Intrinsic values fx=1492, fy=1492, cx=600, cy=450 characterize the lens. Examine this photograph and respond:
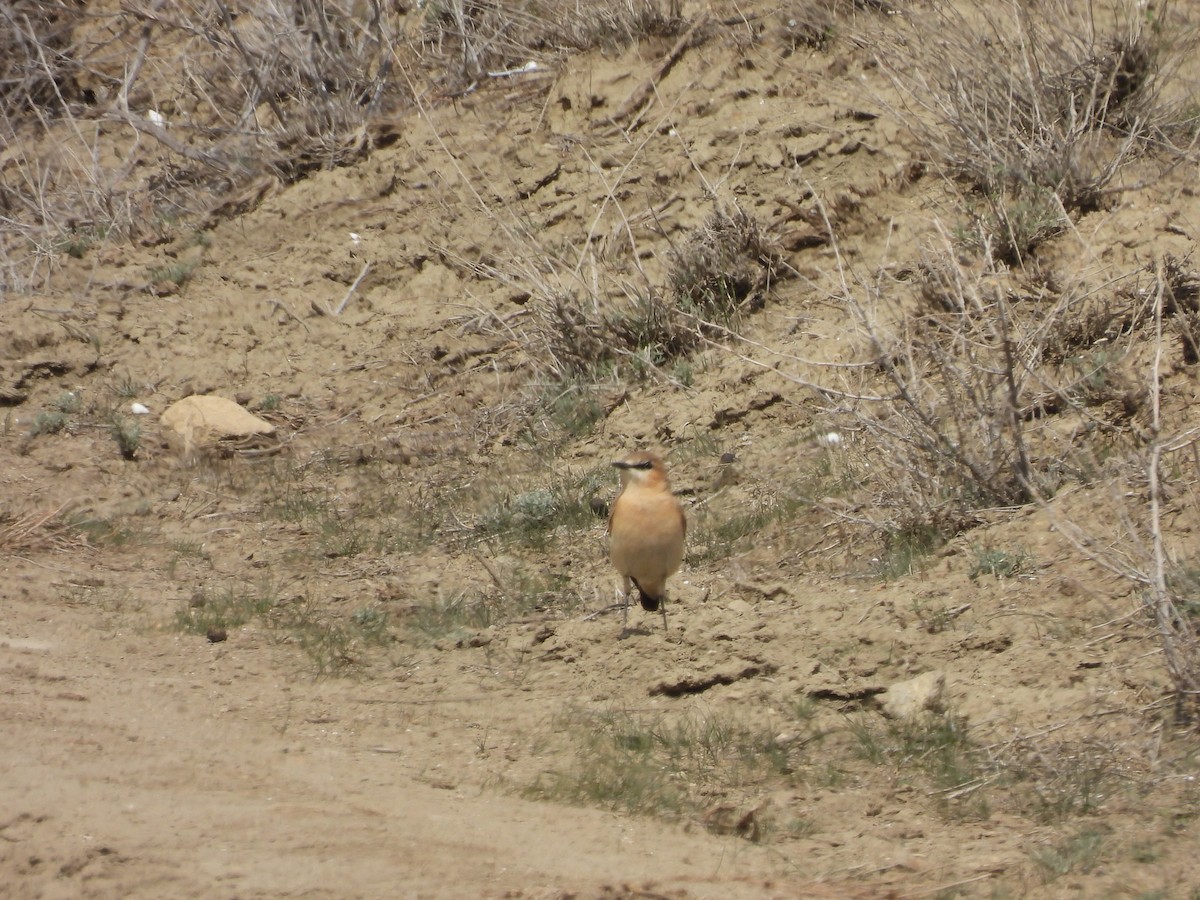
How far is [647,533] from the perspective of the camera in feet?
23.0

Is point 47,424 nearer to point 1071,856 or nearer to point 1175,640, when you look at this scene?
point 1175,640

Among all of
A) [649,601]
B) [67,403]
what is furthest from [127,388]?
[649,601]

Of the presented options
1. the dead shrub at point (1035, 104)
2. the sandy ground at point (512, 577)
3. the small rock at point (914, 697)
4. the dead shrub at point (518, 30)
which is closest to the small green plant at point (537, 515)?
the sandy ground at point (512, 577)

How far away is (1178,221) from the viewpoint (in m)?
8.77

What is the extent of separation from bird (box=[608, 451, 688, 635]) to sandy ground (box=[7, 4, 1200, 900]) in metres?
0.21

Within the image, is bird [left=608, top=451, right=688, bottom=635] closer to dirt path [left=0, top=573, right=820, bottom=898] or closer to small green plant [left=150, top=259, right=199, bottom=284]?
dirt path [left=0, top=573, right=820, bottom=898]

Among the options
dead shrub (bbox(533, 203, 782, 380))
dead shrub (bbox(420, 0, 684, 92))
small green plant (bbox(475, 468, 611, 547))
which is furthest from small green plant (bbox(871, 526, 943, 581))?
dead shrub (bbox(420, 0, 684, 92))

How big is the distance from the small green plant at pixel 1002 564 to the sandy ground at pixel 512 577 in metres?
0.03

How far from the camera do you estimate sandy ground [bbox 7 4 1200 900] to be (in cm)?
479

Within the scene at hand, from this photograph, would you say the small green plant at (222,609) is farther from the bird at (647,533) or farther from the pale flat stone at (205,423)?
the pale flat stone at (205,423)

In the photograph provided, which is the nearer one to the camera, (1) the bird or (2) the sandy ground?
(2) the sandy ground

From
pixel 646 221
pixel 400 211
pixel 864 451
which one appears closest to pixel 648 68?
pixel 646 221

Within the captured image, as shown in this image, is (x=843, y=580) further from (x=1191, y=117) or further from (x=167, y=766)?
(x=1191, y=117)

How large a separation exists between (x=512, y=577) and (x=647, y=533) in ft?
3.76
